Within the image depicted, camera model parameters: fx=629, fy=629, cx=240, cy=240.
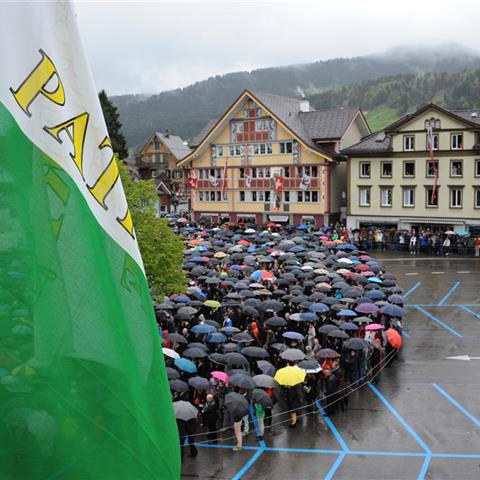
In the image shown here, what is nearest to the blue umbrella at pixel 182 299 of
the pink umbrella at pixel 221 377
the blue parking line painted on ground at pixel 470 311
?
the pink umbrella at pixel 221 377

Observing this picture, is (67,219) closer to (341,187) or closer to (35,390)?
(35,390)

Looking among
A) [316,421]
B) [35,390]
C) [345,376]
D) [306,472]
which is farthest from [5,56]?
[345,376]

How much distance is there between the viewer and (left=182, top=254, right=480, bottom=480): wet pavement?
38.8 feet

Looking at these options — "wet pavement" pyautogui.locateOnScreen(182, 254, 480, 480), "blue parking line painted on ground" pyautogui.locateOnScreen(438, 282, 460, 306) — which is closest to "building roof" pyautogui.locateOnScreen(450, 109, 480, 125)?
"blue parking line painted on ground" pyautogui.locateOnScreen(438, 282, 460, 306)

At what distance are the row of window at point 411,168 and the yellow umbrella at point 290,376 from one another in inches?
1498

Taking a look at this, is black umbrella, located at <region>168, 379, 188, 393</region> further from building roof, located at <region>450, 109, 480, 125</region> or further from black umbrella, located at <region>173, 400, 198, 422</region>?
building roof, located at <region>450, 109, 480, 125</region>

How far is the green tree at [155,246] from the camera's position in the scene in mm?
19750

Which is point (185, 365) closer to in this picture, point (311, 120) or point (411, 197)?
point (411, 197)

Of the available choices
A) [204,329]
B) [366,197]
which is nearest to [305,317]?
[204,329]

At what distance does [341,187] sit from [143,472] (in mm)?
55087

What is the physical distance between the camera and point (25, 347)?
126 inches

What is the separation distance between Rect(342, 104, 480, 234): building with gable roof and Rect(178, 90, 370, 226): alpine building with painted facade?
318 centimetres

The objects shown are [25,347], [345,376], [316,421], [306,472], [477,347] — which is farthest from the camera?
[477,347]

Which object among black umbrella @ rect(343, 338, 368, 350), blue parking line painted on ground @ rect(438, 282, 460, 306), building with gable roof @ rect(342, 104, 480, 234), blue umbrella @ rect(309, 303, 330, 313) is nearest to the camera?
black umbrella @ rect(343, 338, 368, 350)
